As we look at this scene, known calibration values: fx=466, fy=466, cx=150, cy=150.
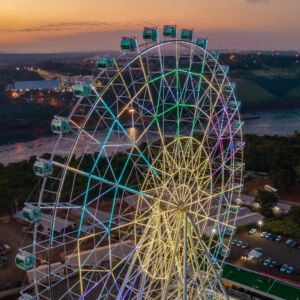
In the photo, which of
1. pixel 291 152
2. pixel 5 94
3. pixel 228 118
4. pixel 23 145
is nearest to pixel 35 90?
pixel 5 94

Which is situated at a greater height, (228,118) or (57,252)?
(228,118)

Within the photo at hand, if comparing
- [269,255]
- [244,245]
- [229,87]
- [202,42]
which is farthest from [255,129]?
[202,42]

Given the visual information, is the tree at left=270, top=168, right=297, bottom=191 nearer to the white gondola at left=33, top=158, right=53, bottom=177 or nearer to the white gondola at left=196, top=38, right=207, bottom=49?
the white gondola at left=196, top=38, right=207, bottom=49

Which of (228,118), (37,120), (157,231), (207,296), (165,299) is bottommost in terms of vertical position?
(37,120)

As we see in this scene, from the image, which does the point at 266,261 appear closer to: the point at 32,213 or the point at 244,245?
the point at 244,245

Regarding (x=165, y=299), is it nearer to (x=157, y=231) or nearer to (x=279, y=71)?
(x=157, y=231)

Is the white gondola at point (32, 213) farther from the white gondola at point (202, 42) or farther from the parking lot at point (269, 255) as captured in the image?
the parking lot at point (269, 255)

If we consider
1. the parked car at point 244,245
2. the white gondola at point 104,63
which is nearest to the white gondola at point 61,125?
the white gondola at point 104,63
